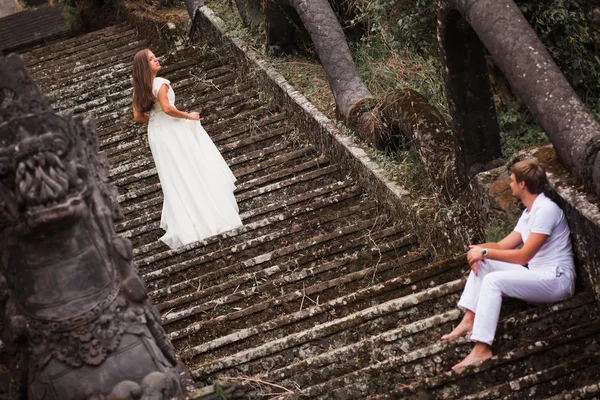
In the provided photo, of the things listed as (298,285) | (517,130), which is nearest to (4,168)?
(298,285)

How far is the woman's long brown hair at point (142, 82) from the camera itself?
9.05m

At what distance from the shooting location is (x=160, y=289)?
8.86 metres

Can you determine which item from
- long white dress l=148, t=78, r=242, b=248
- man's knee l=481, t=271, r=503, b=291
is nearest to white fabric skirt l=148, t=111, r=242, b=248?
long white dress l=148, t=78, r=242, b=248

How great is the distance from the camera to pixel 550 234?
6477 mm

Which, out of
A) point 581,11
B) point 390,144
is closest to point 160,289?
point 390,144

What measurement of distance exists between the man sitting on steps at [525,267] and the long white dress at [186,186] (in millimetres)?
3470

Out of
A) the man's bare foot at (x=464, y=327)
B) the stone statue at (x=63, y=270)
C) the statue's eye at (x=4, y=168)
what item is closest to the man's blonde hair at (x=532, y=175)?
the man's bare foot at (x=464, y=327)

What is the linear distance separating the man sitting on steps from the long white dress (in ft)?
11.4

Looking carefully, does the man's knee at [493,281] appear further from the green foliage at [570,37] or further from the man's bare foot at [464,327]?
the green foliage at [570,37]

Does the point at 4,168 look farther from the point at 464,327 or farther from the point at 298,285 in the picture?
the point at 298,285

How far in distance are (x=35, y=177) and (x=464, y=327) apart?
2.79m

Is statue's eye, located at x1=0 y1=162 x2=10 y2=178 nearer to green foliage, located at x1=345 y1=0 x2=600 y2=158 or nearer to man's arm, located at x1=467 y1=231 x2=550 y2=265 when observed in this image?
man's arm, located at x1=467 y1=231 x2=550 y2=265

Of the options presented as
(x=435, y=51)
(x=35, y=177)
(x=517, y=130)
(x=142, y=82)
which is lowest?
(x=517, y=130)

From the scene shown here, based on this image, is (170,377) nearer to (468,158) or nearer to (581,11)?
(468,158)
